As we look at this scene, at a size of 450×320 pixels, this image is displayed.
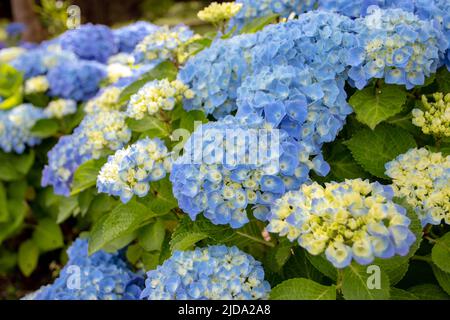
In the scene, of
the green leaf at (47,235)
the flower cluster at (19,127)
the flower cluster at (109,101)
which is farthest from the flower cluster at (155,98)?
the green leaf at (47,235)

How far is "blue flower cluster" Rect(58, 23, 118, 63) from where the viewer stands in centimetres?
339

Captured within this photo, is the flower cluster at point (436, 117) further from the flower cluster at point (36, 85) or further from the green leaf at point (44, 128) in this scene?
the flower cluster at point (36, 85)

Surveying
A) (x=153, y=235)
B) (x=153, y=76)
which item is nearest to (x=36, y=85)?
(x=153, y=76)

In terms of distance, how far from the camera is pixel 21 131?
2926mm

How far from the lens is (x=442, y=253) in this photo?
1.41 m

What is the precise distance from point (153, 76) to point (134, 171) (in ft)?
2.48

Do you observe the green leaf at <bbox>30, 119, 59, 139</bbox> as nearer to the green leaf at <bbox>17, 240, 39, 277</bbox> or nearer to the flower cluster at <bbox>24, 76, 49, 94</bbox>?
the flower cluster at <bbox>24, 76, 49, 94</bbox>

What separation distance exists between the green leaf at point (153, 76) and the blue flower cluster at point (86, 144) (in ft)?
0.40

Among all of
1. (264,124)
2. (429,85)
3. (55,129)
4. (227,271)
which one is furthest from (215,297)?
(55,129)

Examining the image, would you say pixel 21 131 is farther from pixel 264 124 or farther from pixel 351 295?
pixel 351 295

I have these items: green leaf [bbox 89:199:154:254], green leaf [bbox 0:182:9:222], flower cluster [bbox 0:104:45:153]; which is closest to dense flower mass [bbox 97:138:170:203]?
green leaf [bbox 89:199:154:254]

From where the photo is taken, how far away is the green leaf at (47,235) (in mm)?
3158

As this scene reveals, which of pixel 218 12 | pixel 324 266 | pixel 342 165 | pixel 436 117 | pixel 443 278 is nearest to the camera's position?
pixel 324 266

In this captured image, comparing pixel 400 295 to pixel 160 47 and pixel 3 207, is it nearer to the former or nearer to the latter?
pixel 160 47
